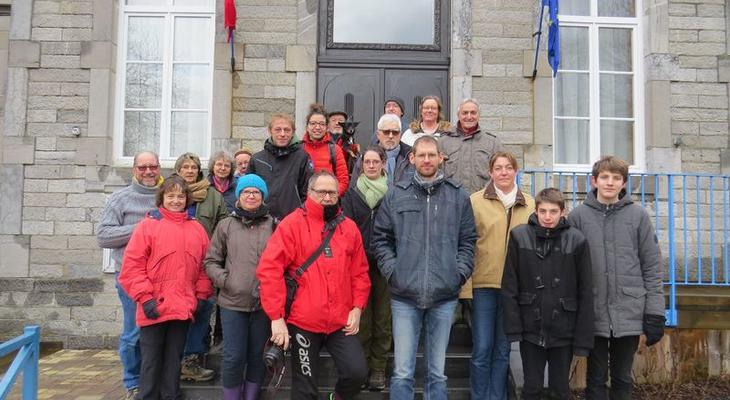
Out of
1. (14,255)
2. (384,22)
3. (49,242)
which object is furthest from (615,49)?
(14,255)

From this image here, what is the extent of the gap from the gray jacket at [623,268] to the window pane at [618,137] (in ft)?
12.1

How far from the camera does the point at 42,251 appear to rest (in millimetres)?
6633

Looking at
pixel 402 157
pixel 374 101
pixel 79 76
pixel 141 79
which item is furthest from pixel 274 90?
pixel 402 157

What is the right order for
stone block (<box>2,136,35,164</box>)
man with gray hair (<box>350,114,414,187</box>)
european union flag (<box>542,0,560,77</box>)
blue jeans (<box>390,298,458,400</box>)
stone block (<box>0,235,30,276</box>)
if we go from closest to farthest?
1. blue jeans (<box>390,298,458,400</box>)
2. man with gray hair (<box>350,114,414,187</box>)
3. european union flag (<box>542,0,560,77</box>)
4. stone block (<box>0,235,30,276</box>)
5. stone block (<box>2,136,35,164</box>)

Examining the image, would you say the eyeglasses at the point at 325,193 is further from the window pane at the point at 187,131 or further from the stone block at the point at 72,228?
the stone block at the point at 72,228

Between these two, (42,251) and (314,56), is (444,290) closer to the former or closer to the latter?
Result: (314,56)

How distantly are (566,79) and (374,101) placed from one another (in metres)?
2.38

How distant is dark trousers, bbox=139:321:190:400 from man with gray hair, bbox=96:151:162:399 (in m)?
0.36

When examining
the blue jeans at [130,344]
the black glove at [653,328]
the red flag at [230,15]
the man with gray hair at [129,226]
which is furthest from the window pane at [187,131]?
the black glove at [653,328]

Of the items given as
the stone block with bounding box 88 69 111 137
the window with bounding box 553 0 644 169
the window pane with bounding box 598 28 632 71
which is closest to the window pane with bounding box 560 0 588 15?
the window with bounding box 553 0 644 169

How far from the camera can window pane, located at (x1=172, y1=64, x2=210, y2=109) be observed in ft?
23.6

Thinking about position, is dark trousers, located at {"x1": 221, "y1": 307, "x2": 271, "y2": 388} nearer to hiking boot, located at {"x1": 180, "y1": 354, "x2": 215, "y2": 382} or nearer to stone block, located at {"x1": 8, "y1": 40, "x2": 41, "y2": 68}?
A: hiking boot, located at {"x1": 180, "y1": 354, "x2": 215, "y2": 382}

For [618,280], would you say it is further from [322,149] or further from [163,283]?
[163,283]

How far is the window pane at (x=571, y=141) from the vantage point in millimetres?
7191
